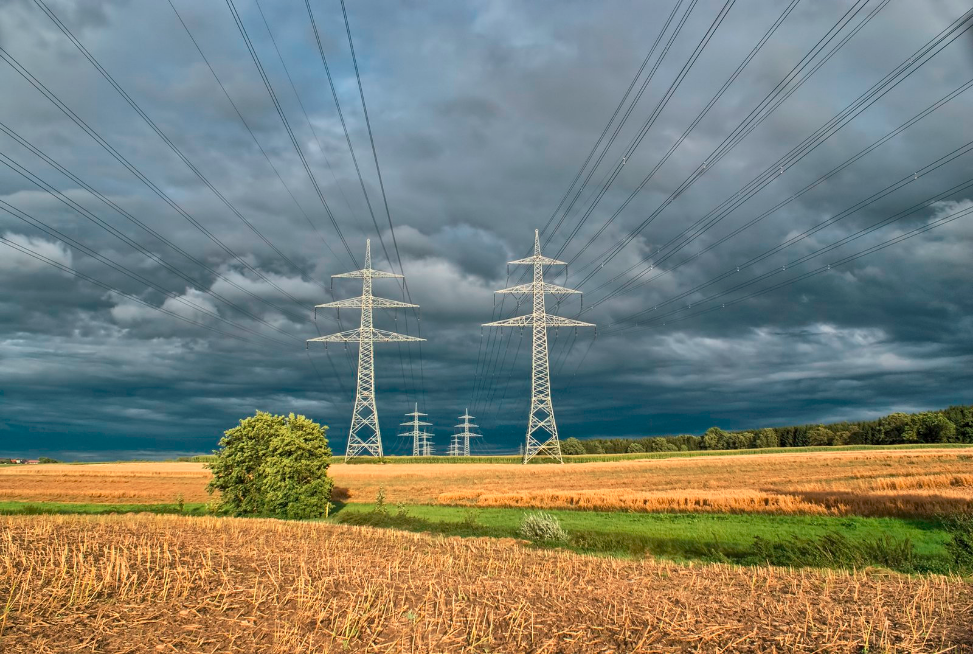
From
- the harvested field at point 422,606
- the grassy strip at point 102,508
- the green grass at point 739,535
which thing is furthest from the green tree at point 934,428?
the grassy strip at point 102,508

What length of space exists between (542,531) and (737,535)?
12.2 meters

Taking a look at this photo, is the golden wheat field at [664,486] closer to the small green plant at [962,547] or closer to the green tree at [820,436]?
the small green plant at [962,547]

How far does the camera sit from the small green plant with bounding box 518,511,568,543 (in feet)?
111

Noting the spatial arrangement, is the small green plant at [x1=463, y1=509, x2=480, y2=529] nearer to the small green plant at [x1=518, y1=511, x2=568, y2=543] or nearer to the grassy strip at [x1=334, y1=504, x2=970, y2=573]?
the grassy strip at [x1=334, y1=504, x2=970, y2=573]

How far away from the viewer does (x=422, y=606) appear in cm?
1359

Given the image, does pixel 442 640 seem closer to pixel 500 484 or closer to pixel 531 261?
pixel 500 484

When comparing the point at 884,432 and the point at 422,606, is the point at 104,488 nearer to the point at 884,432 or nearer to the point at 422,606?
the point at 422,606

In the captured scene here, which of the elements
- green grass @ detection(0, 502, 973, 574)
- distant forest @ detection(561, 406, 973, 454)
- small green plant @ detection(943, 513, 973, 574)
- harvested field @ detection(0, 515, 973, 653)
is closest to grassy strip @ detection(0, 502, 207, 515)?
green grass @ detection(0, 502, 973, 574)

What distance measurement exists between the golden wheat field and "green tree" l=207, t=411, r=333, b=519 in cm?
1165

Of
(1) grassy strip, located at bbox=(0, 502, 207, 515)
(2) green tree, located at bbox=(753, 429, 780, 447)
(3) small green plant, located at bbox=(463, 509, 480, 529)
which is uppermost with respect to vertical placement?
(2) green tree, located at bbox=(753, 429, 780, 447)

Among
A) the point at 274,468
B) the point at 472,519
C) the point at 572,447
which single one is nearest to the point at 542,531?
the point at 472,519

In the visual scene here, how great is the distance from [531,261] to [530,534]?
47586 mm

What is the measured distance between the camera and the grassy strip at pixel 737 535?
28359 mm

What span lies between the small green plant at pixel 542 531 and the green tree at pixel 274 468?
23.8 meters
